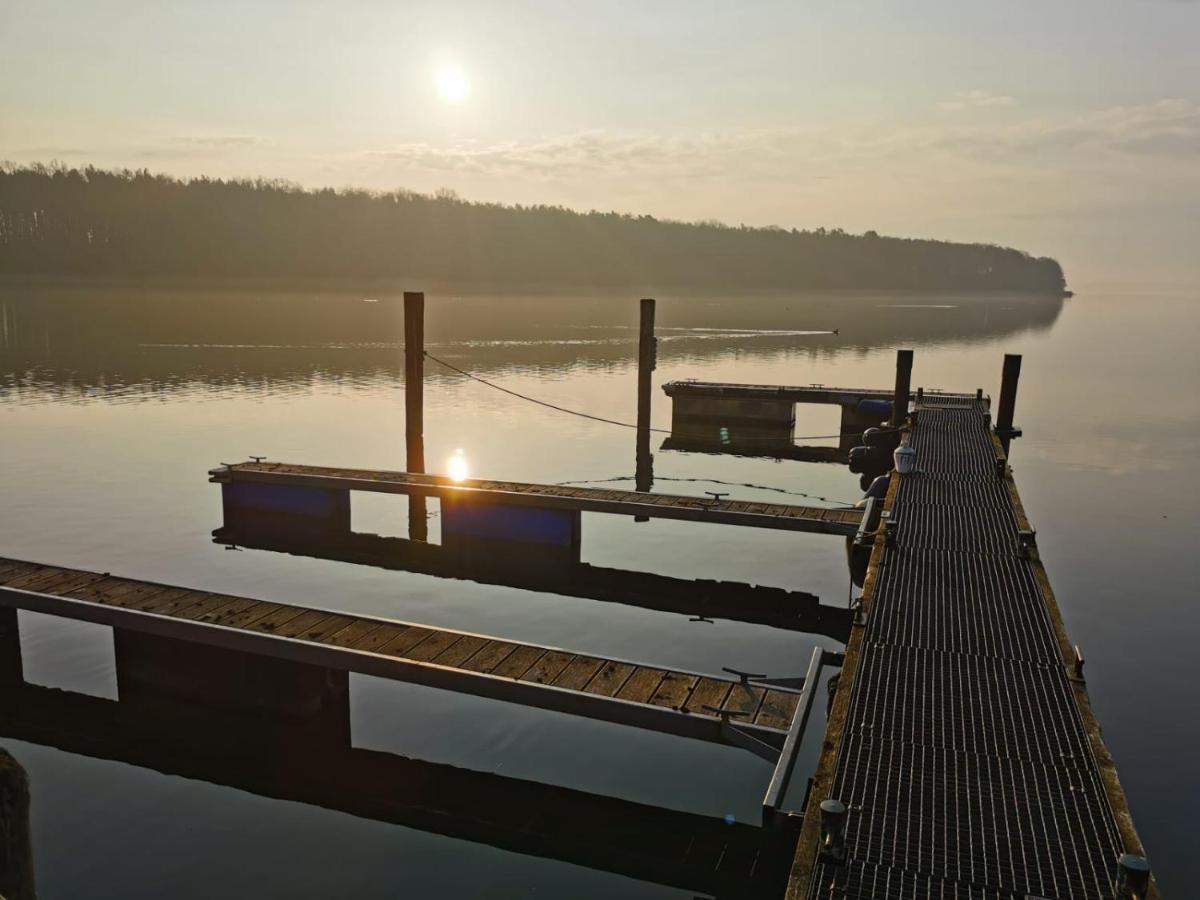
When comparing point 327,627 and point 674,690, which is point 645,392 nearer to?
point 327,627

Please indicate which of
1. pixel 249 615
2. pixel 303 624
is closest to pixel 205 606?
pixel 249 615

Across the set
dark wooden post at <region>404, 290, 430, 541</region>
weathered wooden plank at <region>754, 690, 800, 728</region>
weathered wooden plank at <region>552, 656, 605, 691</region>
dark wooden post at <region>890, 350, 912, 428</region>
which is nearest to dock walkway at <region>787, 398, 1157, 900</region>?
weathered wooden plank at <region>754, 690, 800, 728</region>

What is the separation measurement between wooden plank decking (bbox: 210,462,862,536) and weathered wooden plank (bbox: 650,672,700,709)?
26.2 ft

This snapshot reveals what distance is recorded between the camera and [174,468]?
32.8 m

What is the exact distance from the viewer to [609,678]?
1173 cm

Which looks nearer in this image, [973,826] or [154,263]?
[973,826]

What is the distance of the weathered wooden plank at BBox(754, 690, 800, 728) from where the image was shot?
10.7 metres

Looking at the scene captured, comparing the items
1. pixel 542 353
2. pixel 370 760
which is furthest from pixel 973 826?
pixel 542 353

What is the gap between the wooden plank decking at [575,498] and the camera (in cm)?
1962

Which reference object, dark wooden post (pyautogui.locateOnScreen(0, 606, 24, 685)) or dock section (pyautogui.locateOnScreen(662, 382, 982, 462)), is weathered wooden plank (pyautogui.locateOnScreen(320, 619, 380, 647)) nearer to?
dark wooden post (pyautogui.locateOnScreen(0, 606, 24, 685))

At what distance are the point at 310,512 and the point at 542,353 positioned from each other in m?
63.6

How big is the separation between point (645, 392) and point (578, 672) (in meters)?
25.5

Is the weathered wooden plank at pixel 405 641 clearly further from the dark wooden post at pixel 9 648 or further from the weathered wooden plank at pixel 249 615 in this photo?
the dark wooden post at pixel 9 648

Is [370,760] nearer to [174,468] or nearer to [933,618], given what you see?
[933,618]
